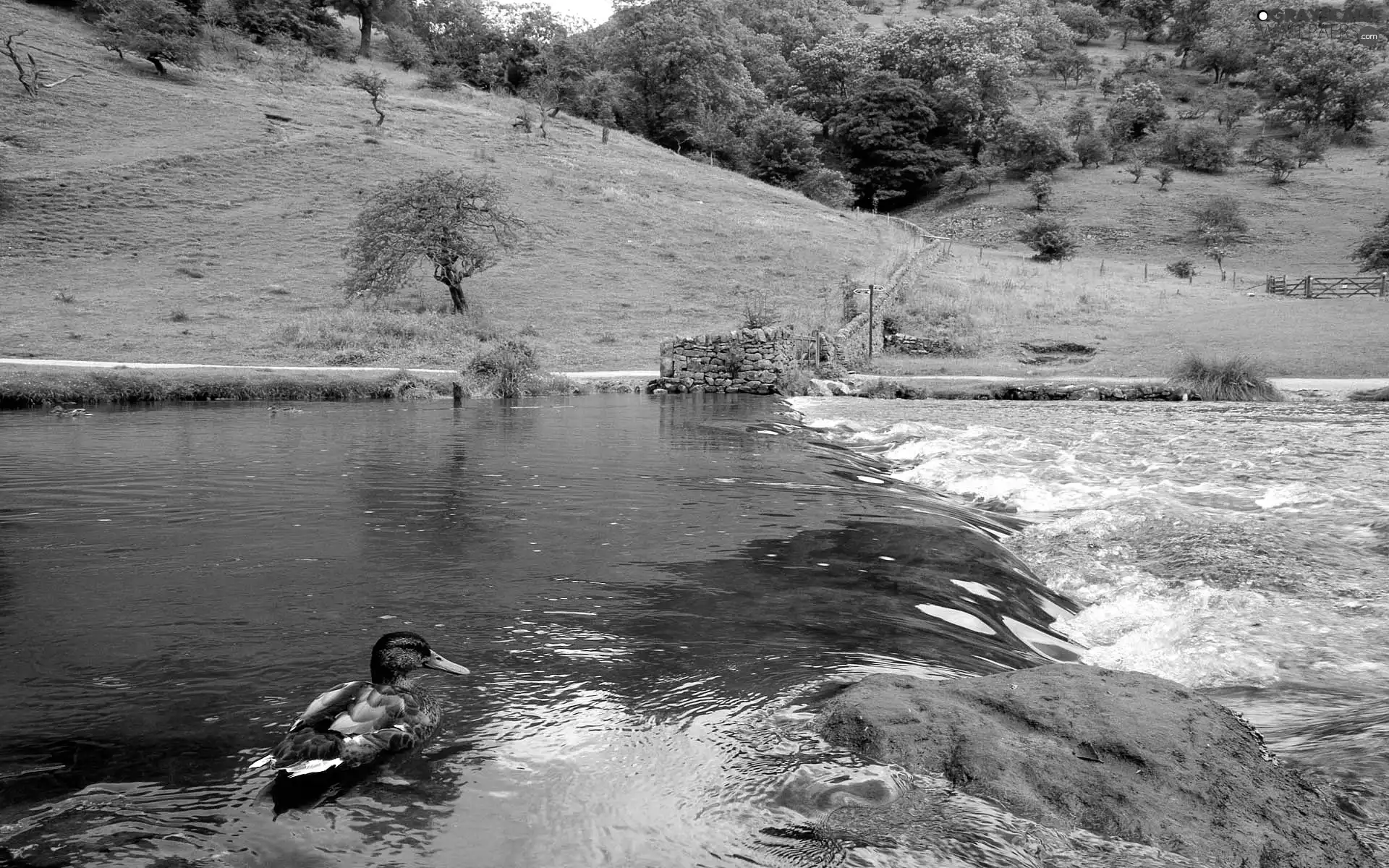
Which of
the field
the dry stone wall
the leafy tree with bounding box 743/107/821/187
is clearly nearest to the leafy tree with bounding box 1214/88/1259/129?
the field

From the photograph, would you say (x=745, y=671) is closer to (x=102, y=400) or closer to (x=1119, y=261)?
(x=102, y=400)

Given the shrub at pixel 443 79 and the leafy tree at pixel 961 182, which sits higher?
the shrub at pixel 443 79

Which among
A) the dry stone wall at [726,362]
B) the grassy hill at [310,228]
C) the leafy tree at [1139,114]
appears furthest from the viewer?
the leafy tree at [1139,114]

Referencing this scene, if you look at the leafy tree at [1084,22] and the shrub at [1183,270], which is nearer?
the shrub at [1183,270]

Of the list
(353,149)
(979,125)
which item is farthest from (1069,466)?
(979,125)

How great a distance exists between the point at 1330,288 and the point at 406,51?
76605 mm

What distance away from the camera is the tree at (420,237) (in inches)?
1439

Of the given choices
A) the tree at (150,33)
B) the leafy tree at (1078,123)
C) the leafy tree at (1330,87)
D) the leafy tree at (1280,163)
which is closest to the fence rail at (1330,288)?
the leafy tree at (1280,163)

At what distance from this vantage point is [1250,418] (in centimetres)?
1761

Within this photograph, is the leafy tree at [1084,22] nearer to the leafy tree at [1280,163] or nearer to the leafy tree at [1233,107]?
the leafy tree at [1233,107]

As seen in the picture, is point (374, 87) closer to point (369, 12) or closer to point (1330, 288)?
point (369, 12)

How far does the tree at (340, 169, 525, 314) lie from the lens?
36562 millimetres

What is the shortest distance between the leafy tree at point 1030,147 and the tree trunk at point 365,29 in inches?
2475

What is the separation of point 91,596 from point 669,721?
4.32 metres
